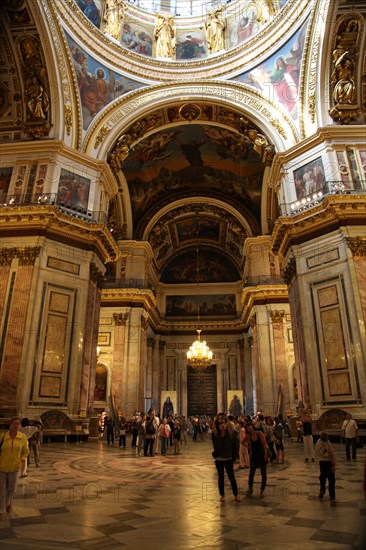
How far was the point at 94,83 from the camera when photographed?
50.7 ft

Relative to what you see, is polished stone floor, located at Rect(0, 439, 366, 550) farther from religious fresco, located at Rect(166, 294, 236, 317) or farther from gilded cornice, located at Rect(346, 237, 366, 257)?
religious fresco, located at Rect(166, 294, 236, 317)

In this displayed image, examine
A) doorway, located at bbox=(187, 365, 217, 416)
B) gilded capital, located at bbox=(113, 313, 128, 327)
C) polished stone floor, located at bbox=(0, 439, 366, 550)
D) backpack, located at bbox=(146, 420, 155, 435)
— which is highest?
gilded capital, located at bbox=(113, 313, 128, 327)

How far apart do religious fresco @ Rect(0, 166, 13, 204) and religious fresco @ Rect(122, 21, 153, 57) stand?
7.36 meters

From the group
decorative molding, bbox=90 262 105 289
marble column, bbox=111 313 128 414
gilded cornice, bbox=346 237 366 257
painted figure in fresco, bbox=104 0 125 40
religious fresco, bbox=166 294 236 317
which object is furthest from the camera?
religious fresco, bbox=166 294 236 317

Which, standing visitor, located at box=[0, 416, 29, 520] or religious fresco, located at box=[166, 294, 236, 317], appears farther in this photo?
religious fresco, located at box=[166, 294, 236, 317]

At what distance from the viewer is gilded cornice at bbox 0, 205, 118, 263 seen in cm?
1254

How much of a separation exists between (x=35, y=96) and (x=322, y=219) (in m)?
10.2

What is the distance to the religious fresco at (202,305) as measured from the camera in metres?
27.0

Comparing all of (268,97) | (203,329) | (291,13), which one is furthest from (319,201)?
(203,329)

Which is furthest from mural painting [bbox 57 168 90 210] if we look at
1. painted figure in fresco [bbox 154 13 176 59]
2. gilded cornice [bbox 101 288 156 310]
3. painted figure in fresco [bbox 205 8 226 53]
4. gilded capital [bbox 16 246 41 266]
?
painted figure in fresco [bbox 205 8 226 53]

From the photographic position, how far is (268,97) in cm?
1543

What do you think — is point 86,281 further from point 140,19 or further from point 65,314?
point 140,19

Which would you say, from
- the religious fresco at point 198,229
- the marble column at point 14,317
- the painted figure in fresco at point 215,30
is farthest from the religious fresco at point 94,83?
the religious fresco at point 198,229

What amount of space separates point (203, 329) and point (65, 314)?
49.0 ft
